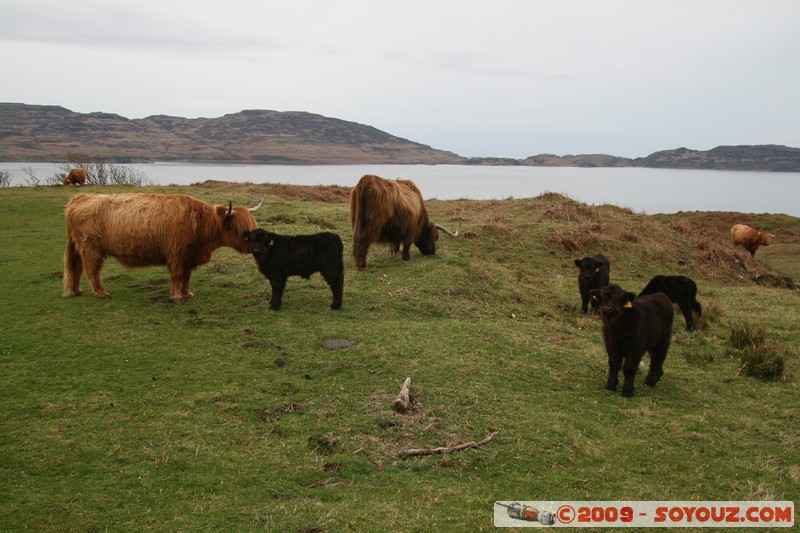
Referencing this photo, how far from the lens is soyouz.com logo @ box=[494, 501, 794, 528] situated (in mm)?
4188

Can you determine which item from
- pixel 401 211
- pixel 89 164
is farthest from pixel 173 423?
pixel 89 164

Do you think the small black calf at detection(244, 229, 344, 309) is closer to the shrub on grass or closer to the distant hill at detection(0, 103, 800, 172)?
the shrub on grass

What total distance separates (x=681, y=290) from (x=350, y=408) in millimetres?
6577

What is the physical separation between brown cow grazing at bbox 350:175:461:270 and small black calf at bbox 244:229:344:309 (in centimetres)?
233

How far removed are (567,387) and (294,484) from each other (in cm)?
→ 375

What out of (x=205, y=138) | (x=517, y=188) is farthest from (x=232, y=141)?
(x=517, y=188)

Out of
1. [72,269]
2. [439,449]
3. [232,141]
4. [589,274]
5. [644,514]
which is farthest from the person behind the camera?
[232,141]

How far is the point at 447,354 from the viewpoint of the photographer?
7.48 m

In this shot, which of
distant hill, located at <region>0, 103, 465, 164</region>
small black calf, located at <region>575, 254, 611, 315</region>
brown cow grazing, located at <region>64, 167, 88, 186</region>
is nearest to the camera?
small black calf, located at <region>575, 254, 611, 315</region>

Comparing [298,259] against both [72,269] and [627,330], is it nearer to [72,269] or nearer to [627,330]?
[72,269]

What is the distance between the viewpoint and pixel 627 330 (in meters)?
6.68

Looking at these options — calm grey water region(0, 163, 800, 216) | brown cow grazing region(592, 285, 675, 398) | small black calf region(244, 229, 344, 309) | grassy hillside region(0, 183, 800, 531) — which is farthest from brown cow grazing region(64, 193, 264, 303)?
calm grey water region(0, 163, 800, 216)

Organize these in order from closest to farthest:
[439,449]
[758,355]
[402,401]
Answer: [439,449] → [402,401] → [758,355]

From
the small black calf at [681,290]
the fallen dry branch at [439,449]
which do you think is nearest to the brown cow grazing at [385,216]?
the small black calf at [681,290]
